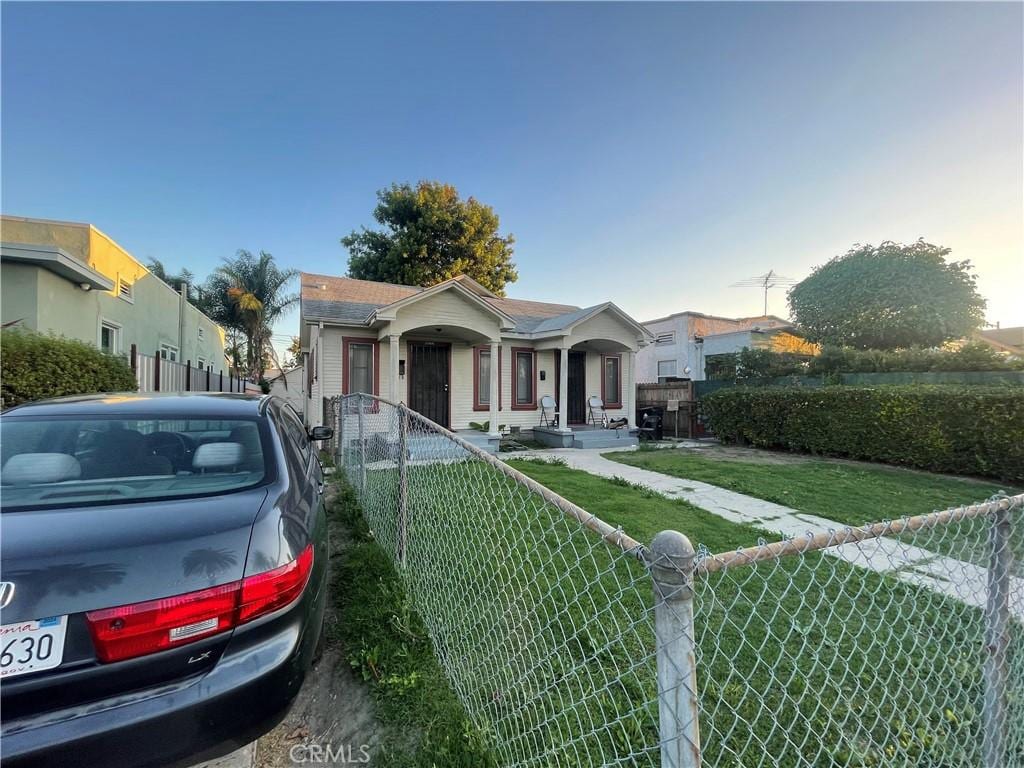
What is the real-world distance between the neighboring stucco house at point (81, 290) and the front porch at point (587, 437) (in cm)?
1024

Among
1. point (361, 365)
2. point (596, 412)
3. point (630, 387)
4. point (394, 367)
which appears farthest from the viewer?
point (596, 412)

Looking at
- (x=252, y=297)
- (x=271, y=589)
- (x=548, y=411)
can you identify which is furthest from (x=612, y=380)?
(x=252, y=297)

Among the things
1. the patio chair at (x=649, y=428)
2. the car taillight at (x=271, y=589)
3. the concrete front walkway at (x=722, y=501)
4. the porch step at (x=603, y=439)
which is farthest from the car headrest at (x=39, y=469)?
the patio chair at (x=649, y=428)

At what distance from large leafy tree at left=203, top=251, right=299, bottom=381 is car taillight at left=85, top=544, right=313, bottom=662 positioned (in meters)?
25.0

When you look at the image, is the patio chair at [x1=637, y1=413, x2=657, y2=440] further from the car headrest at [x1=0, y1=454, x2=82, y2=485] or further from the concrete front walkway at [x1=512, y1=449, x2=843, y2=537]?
the car headrest at [x1=0, y1=454, x2=82, y2=485]

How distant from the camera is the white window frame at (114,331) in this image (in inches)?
392

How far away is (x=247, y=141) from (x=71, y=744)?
13.5 metres

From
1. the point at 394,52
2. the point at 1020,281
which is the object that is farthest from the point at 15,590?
the point at 1020,281

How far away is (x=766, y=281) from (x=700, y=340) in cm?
1361

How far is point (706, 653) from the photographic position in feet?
8.30

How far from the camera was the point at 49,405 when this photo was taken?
2.37 metres

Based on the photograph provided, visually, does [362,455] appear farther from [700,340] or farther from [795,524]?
[700,340]

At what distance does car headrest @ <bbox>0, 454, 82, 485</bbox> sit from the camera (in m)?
1.88

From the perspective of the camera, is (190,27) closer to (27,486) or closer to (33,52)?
(33,52)
